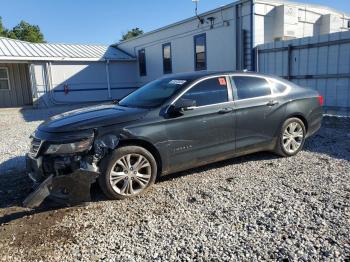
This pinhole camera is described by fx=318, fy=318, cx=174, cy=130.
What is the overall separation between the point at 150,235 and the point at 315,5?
1349 cm

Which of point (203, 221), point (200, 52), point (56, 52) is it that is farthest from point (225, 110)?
point (56, 52)

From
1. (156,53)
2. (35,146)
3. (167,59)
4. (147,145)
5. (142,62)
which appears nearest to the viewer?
(35,146)

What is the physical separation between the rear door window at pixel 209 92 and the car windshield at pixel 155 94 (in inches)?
8.1

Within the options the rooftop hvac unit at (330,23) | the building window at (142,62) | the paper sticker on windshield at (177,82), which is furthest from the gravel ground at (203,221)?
the building window at (142,62)

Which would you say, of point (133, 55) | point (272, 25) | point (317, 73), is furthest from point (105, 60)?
point (317, 73)

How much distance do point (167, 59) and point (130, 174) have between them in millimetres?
13984

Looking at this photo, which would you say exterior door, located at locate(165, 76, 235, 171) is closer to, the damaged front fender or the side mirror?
the side mirror

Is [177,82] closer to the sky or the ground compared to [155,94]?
closer to the sky

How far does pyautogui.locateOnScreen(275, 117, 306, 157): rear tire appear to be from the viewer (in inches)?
221

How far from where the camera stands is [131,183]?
4246 mm

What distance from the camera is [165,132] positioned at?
441 centimetres

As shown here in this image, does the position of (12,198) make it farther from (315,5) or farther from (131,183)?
(315,5)

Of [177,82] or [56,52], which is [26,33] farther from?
[177,82]

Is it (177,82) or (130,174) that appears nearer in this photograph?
(130,174)
